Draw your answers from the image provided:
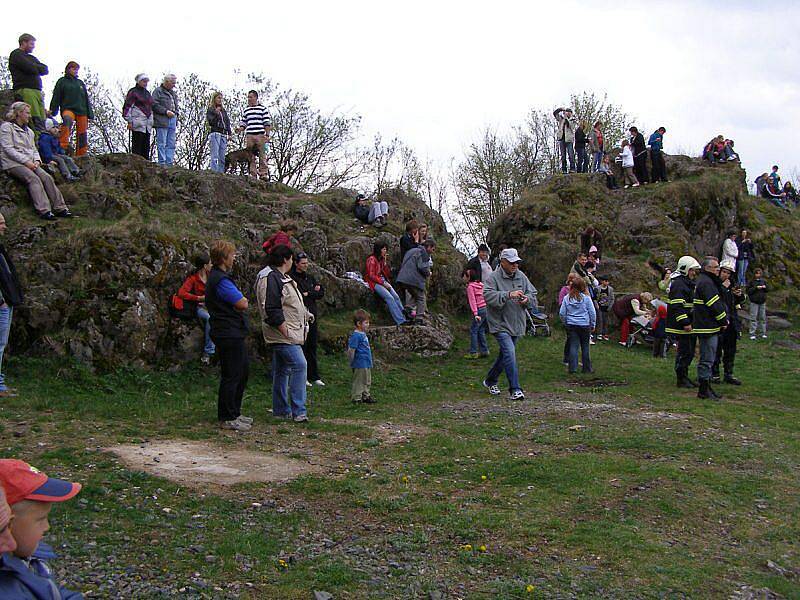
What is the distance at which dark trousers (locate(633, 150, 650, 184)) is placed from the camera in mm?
25906

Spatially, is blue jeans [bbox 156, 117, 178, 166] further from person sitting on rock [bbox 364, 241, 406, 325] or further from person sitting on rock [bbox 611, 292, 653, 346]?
person sitting on rock [bbox 611, 292, 653, 346]

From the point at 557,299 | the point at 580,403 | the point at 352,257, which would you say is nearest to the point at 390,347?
the point at 352,257

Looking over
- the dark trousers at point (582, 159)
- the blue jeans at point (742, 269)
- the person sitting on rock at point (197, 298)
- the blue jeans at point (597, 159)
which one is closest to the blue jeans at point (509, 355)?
the person sitting on rock at point (197, 298)

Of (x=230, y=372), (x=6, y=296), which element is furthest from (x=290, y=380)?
(x=6, y=296)

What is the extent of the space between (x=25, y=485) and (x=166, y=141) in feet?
50.1

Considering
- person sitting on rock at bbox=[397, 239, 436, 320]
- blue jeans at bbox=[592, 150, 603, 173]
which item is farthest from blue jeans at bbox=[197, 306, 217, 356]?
blue jeans at bbox=[592, 150, 603, 173]

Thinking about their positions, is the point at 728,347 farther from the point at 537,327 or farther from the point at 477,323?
the point at 537,327

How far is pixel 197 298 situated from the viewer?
1122 cm

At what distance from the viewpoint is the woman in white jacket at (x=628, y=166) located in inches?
1017

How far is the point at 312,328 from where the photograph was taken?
1168cm

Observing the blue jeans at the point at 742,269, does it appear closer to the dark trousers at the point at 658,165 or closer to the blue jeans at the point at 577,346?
the dark trousers at the point at 658,165

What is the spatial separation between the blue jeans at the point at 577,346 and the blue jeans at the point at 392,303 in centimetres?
340

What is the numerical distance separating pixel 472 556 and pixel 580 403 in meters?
6.46

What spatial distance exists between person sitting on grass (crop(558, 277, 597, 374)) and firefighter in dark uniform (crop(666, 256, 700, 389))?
6.59ft
